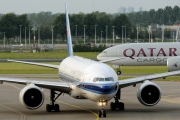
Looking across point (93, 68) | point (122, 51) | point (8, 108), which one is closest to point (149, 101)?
point (93, 68)

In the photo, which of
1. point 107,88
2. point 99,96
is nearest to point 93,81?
point 99,96

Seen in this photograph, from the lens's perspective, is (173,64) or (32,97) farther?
(173,64)

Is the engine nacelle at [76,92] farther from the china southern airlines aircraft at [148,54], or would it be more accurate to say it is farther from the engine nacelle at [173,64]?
the china southern airlines aircraft at [148,54]

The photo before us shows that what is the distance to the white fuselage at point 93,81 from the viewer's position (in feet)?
113

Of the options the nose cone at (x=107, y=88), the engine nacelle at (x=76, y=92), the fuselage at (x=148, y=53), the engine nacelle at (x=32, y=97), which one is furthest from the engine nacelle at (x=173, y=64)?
the nose cone at (x=107, y=88)

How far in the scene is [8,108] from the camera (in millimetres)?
41906

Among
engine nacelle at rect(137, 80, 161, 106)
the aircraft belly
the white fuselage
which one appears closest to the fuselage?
the white fuselage

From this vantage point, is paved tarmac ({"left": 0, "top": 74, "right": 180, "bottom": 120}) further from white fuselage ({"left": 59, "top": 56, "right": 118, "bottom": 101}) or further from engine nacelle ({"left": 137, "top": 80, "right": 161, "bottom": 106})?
white fuselage ({"left": 59, "top": 56, "right": 118, "bottom": 101})

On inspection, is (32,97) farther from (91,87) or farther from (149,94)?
(149,94)

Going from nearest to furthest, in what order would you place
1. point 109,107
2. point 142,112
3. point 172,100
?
point 142,112
point 109,107
point 172,100

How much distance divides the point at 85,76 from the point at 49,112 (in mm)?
4134

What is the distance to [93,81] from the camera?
3494 centimetres

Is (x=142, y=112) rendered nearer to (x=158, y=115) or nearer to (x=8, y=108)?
(x=158, y=115)

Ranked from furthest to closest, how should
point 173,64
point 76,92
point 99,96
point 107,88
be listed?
point 173,64 < point 76,92 < point 99,96 < point 107,88
